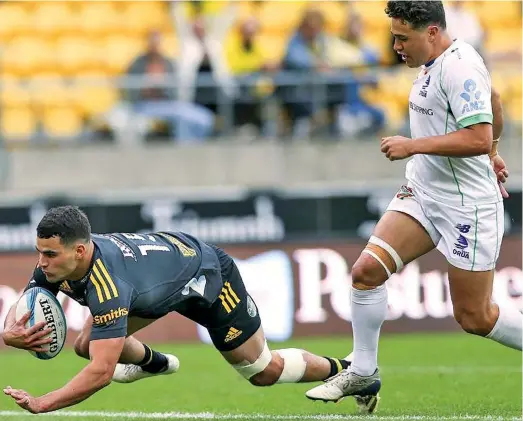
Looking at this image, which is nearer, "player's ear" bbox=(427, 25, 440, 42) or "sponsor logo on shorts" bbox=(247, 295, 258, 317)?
"player's ear" bbox=(427, 25, 440, 42)

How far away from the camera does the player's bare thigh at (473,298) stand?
275 inches

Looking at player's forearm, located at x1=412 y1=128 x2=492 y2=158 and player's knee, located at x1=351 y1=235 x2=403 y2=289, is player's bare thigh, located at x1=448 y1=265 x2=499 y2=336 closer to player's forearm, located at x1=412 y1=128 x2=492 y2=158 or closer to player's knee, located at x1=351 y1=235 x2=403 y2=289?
player's knee, located at x1=351 y1=235 x2=403 y2=289

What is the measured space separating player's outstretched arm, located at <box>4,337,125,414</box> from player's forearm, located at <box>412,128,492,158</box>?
6.48 ft

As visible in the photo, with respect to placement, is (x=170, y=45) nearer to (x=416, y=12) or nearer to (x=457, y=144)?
(x=416, y=12)

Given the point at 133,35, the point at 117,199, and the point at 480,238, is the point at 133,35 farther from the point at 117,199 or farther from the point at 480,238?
the point at 480,238

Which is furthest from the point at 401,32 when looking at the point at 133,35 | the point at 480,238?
the point at 133,35

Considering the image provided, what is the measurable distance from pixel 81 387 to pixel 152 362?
150cm

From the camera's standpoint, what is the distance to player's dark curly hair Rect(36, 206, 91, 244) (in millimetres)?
6055

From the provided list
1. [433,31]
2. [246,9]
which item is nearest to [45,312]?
[433,31]

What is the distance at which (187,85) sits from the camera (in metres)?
14.2

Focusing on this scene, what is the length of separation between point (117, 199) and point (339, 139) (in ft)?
9.67

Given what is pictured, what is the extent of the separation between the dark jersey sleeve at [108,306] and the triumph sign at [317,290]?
20.0 feet

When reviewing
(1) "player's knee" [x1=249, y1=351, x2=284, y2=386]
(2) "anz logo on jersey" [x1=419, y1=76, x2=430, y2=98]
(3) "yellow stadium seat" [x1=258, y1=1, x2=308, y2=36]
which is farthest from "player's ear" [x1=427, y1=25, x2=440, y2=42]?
(3) "yellow stadium seat" [x1=258, y1=1, x2=308, y2=36]

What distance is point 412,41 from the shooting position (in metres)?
6.82
